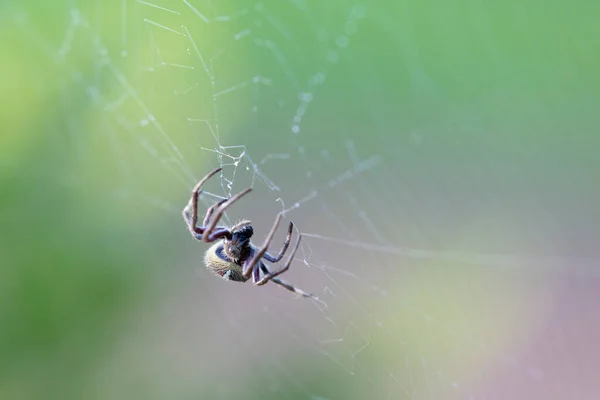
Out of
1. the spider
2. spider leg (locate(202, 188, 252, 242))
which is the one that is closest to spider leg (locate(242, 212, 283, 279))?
the spider

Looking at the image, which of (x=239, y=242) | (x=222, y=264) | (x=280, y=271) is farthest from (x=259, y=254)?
(x=222, y=264)

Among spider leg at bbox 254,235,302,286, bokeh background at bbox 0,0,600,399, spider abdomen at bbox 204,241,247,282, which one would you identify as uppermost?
bokeh background at bbox 0,0,600,399

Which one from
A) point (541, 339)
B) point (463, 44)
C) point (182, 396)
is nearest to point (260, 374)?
point (182, 396)

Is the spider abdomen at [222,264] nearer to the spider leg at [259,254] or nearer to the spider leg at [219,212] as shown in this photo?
the spider leg at [259,254]

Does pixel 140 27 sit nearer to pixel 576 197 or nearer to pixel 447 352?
pixel 447 352

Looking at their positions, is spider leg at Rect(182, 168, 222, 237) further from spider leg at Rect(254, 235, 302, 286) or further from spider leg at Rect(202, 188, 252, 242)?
spider leg at Rect(254, 235, 302, 286)

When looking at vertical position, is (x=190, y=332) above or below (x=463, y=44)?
below
